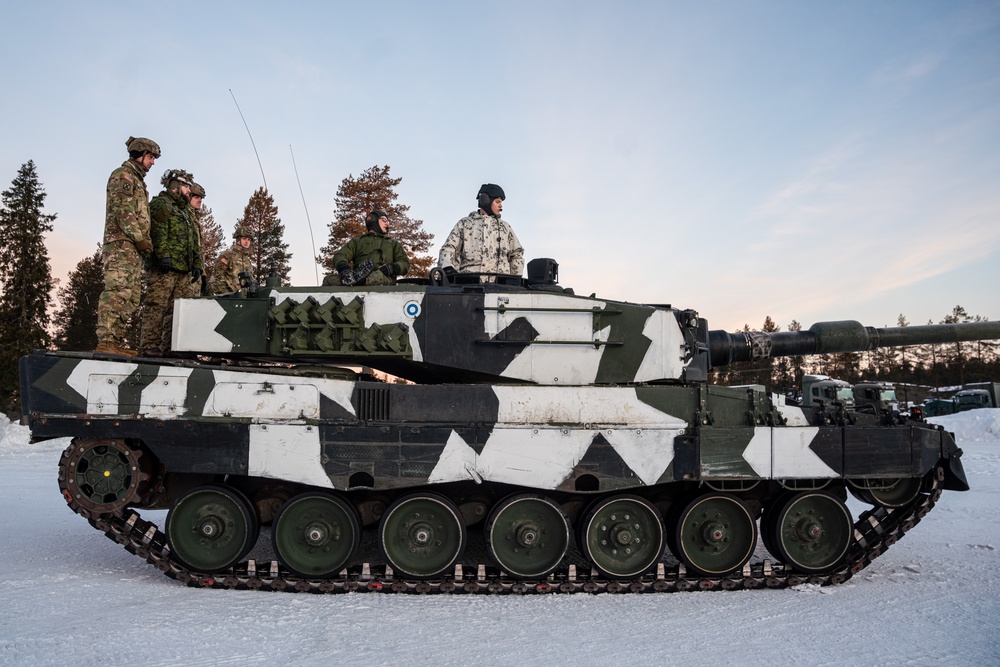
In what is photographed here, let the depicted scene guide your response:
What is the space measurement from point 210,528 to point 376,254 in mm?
3718

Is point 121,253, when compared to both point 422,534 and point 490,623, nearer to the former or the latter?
point 422,534

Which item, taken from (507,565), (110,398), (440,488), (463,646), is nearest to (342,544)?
(440,488)

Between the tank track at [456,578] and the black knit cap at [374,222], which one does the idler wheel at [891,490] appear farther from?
the black knit cap at [374,222]

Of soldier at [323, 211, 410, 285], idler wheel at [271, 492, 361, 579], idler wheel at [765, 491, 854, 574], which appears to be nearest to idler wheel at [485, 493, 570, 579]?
idler wheel at [271, 492, 361, 579]

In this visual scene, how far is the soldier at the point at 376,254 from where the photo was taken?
7875 mm

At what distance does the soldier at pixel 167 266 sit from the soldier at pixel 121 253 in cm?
40

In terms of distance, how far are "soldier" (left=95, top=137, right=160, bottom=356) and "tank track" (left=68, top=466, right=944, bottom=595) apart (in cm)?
190

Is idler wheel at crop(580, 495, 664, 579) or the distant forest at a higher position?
the distant forest

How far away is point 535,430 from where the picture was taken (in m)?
6.59

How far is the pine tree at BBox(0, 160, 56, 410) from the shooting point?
107 ft

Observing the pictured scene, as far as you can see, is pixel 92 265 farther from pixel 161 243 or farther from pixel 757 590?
pixel 757 590

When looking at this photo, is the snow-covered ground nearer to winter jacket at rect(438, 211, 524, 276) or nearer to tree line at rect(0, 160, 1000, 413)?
winter jacket at rect(438, 211, 524, 276)

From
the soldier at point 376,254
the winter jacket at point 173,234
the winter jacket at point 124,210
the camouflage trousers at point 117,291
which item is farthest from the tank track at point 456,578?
the soldier at point 376,254

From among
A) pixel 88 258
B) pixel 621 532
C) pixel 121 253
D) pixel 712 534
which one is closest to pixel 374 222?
pixel 121 253
